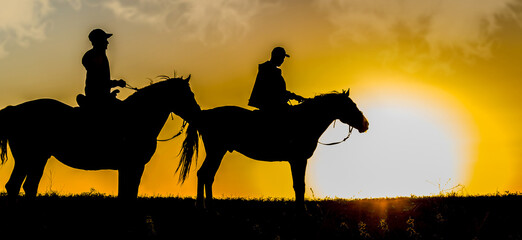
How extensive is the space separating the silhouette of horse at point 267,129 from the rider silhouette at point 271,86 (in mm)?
237

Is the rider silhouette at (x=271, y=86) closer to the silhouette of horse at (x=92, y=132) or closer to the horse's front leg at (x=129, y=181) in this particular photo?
the silhouette of horse at (x=92, y=132)

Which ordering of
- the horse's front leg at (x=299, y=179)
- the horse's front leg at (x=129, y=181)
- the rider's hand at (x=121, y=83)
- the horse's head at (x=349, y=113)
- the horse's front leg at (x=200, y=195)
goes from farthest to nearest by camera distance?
the horse's head at (x=349, y=113) < the horse's front leg at (x=200, y=195) < the horse's front leg at (x=299, y=179) < the rider's hand at (x=121, y=83) < the horse's front leg at (x=129, y=181)

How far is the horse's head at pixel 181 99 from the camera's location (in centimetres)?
1085

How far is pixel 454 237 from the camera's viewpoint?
9.33 metres

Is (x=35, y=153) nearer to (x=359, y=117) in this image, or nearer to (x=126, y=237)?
(x=126, y=237)

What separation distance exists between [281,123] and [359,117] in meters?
1.96

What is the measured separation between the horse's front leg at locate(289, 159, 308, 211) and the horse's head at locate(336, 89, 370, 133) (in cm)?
157

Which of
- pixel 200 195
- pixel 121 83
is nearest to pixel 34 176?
pixel 121 83

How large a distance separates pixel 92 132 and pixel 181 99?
1905 mm

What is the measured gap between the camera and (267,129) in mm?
13703

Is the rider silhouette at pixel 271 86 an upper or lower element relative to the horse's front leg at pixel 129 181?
upper

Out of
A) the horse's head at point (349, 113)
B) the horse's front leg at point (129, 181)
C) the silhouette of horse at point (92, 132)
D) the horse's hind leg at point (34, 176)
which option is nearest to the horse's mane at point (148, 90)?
the silhouette of horse at point (92, 132)

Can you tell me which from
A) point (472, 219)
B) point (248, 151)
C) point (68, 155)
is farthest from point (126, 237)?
point (472, 219)

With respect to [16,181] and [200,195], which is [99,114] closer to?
[16,181]
